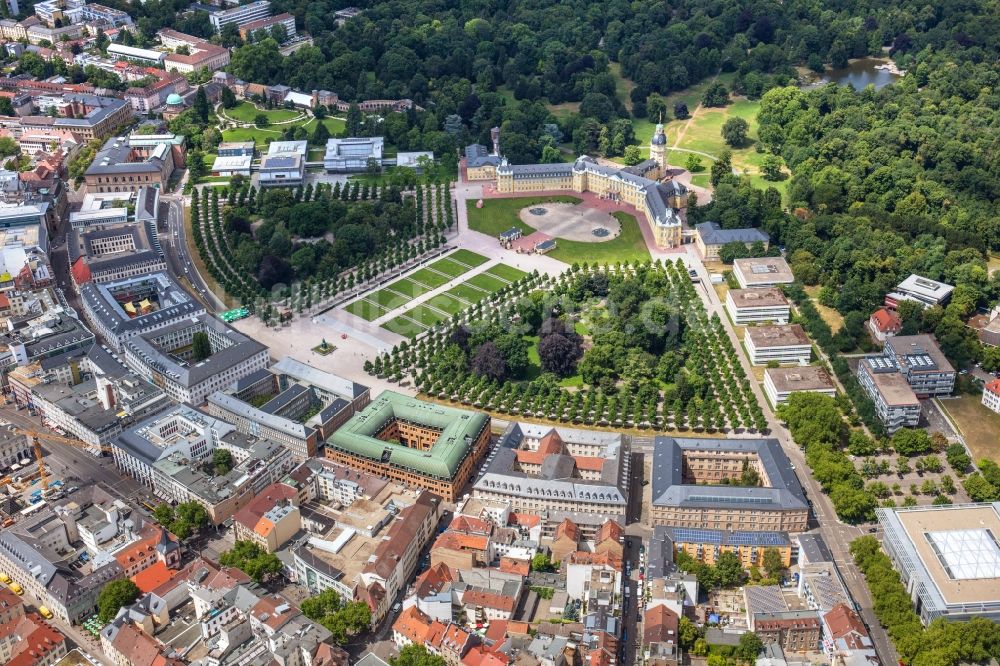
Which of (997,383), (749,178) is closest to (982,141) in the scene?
(749,178)

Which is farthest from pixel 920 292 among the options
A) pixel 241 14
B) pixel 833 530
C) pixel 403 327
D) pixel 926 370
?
pixel 241 14

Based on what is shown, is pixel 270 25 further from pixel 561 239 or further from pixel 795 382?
pixel 795 382

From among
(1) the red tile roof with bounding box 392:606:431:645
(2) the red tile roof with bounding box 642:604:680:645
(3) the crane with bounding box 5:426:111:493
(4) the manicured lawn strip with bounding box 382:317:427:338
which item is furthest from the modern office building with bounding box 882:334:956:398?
(3) the crane with bounding box 5:426:111:493

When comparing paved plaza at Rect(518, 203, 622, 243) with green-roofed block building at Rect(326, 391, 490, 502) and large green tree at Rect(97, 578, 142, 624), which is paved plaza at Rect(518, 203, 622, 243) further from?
large green tree at Rect(97, 578, 142, 624)

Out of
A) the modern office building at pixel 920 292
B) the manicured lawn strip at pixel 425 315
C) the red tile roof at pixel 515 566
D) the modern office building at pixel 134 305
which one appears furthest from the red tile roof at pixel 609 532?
the modern office building at pixel 134 305

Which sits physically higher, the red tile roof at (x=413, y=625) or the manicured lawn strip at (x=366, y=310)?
the manicured lawn strip at (x=366, y=310)

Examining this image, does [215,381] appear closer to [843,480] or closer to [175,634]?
[175,634]

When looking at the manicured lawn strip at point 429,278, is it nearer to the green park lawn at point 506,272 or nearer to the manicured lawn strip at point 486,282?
the manicured lawn strip at point 486,282
